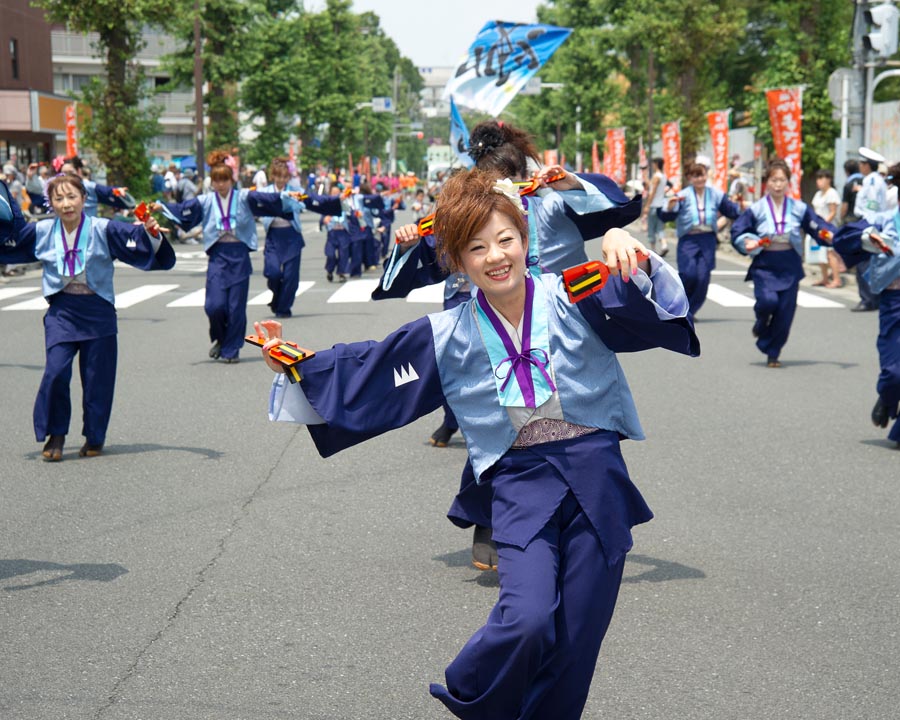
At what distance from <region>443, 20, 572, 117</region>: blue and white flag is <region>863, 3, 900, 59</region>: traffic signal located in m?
9.76

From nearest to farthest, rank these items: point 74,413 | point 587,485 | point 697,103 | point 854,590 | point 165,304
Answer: point 587,485 < point 854,590 < point 74,413 < point 165,304 < point 697,103

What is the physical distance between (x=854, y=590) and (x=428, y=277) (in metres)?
2.19

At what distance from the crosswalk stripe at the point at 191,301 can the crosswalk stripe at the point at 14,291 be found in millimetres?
2526

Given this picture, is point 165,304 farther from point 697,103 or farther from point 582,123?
point 582,123

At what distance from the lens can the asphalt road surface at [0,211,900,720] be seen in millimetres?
4305

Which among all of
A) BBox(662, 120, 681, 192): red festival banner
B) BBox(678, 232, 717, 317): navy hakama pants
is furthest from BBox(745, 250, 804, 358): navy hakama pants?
BBox(662, 120, 681, 192): red festival banner

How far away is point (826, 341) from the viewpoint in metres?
14.0

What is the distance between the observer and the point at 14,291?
20188mm

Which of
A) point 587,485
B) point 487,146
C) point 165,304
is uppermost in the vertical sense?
point 487,146

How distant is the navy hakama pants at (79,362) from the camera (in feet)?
26.6

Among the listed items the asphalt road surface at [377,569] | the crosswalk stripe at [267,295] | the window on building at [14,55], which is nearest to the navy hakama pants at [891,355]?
the asphalt road surface at [377,569]

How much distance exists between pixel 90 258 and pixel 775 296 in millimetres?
6607

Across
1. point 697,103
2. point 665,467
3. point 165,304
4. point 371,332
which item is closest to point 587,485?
point 665,467

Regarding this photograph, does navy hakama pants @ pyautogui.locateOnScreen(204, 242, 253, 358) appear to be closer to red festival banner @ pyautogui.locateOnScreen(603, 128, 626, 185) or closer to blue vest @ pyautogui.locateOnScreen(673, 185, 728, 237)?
blue vest @ pyautogui.locateOnScreen(673, 185, 728, 237)
